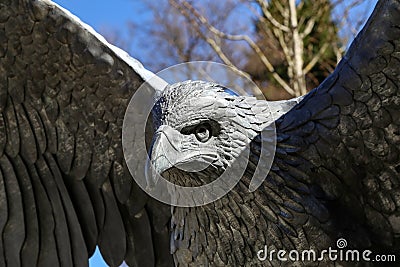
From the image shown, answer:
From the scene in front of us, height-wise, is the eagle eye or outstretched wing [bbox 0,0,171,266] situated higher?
outstretched wing [bbox 0,0,171,266]

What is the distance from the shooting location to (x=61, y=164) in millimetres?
3283

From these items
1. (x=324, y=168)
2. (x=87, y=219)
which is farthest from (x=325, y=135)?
(x=87, y=219)

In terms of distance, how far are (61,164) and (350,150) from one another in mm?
1486

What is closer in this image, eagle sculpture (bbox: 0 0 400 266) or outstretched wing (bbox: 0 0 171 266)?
eagle sculpture (bbox: 0 0 400 266)

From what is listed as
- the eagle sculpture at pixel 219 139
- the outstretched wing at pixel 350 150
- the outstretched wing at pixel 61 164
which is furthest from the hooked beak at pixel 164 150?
the outstretched wing at pixel 61 164

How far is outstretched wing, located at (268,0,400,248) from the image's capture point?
220cm

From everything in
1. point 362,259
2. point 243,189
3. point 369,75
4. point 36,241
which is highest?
point 36,241

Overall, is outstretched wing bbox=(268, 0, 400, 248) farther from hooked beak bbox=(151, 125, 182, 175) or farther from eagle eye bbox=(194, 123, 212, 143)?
hooked beak bbox=(151, 125, 182, 175)

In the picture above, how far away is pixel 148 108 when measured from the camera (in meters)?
2.80

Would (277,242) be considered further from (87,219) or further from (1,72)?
(1,72)

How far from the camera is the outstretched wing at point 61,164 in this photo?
9.78 ft

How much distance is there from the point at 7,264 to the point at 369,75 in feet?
6.39

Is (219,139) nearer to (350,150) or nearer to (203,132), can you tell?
(203,132)

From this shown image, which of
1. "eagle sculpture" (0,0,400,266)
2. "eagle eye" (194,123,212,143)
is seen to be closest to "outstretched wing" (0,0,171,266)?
"eagle sculpture" (0,0,400,266)
